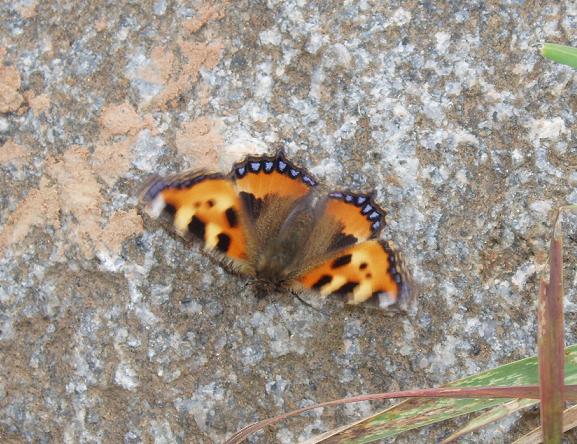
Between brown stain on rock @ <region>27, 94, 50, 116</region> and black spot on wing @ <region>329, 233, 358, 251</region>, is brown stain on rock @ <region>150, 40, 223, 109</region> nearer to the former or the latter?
brown stain on rock @ <region>27, 94, 50, 116</region>

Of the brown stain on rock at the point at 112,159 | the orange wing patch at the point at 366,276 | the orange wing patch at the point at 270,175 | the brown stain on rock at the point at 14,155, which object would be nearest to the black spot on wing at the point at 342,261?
the orange wing patch at the point at 366,276

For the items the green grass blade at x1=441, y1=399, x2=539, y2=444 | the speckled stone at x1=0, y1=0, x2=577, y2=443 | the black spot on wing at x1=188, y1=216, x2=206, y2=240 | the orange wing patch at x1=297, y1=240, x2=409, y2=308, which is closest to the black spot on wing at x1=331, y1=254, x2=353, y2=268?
the orange wing patch at x1=297, y1=240, x2=409, y2=308

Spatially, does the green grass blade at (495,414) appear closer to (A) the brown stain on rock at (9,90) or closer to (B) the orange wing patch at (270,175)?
(B) the orange wing patch at (270,175)

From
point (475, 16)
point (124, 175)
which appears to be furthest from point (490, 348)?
point (124, 175)

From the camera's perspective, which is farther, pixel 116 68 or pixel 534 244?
pixel 116 68

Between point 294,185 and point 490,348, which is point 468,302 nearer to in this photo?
point 490,348

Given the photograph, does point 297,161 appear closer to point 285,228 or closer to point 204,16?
point 285,228

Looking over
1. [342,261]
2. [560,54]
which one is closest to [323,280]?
[342,261]
